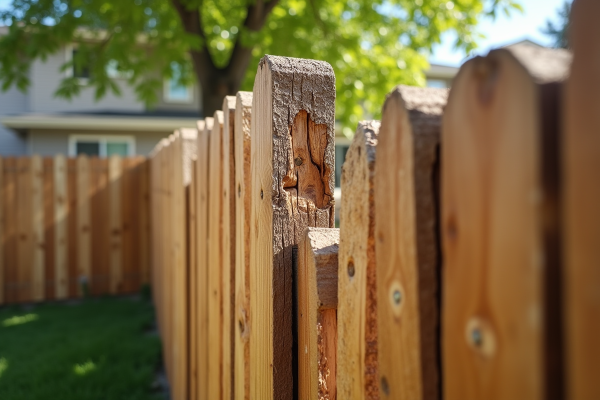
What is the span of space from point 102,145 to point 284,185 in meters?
15.3

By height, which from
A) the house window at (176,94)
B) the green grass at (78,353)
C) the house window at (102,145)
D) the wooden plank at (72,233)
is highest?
the house window at (176,94)

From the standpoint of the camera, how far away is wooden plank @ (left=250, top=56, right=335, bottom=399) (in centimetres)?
123

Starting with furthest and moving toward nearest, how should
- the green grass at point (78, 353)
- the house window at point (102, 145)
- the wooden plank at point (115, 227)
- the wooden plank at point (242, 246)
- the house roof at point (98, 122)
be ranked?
1. the house window at point (102, 145)
2. the house roof at point (98, 122)
3. the wooden plank at point (115, 227)
4. the green grass at point (78, 353)
5. the wooden plank at point (242, 246)

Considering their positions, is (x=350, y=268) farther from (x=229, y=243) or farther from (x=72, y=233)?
(x=72, y=233)

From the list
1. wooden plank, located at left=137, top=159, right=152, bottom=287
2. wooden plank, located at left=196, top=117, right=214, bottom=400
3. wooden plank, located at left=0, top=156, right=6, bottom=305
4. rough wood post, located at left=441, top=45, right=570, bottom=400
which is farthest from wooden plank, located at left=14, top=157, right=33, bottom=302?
rough wood post, located at left=441, top=45, right=570, bottom=400

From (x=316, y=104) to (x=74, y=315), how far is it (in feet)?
20.9

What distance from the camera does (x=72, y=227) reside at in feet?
24.7

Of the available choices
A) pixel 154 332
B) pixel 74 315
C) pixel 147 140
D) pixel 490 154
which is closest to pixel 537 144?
pixel 490 154

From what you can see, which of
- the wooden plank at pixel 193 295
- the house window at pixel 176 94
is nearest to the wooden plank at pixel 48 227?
the wooden plank at pixel 193 295

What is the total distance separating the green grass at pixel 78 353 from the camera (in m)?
3.90

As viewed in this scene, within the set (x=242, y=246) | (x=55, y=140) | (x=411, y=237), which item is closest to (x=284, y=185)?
(x=242, y=246)

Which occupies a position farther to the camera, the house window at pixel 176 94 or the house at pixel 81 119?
the house window at pixel 176 94

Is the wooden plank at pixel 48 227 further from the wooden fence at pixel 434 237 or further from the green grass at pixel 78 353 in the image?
the wooden fence at pixel 434 237

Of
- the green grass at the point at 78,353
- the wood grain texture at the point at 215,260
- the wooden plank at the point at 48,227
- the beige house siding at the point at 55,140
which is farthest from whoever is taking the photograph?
the beige house siding at the point at 55,140
